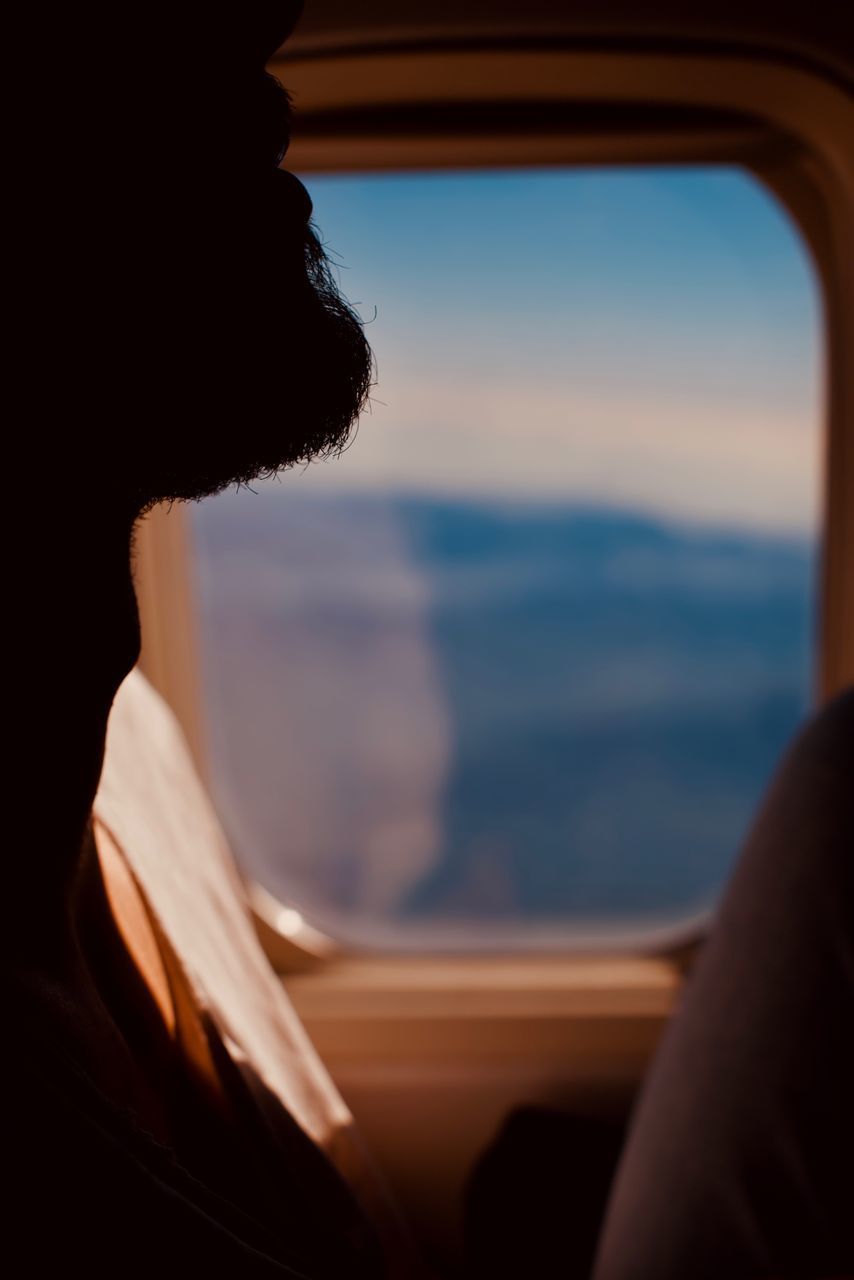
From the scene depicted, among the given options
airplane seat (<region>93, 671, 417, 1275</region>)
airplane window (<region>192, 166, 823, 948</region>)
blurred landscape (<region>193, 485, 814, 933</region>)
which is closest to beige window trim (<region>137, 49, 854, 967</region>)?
airplane window (<region>192, 166, 823, 948</region>)

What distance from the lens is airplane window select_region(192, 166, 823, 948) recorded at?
182cm

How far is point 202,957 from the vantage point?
0.84 metres

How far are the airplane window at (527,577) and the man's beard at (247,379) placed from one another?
3cm

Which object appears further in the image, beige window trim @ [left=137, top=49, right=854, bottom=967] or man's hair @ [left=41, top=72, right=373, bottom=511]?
beige window trim @ [left=137, top=49, right=854, bottom=967]

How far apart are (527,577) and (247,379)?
5.24 metres

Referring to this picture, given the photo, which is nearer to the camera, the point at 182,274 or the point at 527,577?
the point at 182,274

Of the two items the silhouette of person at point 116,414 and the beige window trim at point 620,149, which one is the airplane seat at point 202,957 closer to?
the silhouette of person at point 116,414

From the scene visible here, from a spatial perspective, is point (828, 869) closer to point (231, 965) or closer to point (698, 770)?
point (231, 965)

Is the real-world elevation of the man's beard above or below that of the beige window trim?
below

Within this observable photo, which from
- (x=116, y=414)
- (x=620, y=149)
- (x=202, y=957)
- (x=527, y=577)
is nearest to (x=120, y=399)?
(x=116, y=414)

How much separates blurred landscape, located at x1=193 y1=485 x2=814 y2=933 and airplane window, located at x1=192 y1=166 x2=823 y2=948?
0.02m

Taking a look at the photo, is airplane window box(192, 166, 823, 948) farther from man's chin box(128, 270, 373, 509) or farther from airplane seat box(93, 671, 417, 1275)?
airplane seat box(93, 671, 417, 1275)

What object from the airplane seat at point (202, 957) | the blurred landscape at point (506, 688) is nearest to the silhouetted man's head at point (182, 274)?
the airplane seat at point (202, 957)

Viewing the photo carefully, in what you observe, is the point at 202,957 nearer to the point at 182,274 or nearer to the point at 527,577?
the point at 182,274
